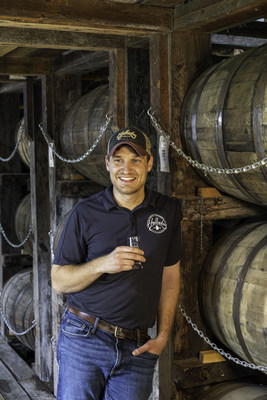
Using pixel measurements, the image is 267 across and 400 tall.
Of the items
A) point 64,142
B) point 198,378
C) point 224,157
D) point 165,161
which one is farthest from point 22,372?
point 224,157

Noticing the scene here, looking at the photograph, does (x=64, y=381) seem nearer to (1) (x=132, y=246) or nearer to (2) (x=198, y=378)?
(1) (x=132, y=246)

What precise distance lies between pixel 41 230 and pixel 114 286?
13.2 feet

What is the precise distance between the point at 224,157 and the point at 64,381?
1506mm

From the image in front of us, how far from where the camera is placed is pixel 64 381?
3092 millimetres

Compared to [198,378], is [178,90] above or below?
above

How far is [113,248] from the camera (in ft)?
10.0

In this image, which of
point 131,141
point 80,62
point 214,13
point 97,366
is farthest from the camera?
point 80,62

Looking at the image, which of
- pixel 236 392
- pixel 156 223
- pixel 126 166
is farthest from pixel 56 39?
pixel 236 392

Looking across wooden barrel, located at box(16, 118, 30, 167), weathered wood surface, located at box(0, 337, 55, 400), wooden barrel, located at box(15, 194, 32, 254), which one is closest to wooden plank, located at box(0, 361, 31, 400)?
weathered wood surface, located at box(0, 337, 55, 400)

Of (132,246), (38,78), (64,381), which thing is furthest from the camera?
(38,78)

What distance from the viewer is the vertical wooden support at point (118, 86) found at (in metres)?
4.57

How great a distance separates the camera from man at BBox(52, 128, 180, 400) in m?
3.04

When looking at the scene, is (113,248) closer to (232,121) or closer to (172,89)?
(232,121)

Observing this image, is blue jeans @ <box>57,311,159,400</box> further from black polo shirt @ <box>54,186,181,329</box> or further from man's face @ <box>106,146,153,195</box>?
man's face @ <box>106,146,153,195</box>
